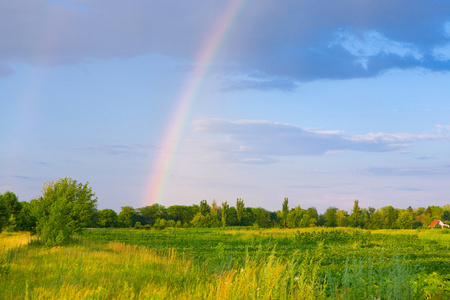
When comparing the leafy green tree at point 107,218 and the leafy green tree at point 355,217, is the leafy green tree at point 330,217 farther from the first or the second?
the leafy green tree at point 107,218

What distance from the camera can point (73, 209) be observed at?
22.7 metres

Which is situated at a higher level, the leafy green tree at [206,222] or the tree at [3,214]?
the tree at [3,214]

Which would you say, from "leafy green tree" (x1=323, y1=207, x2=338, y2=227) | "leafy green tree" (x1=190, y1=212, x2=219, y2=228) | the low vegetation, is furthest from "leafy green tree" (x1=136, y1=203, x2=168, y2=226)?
"leafy green tree" (x1=323, y1=207, x2=338, y2=227)

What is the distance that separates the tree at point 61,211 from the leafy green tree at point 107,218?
187 ft

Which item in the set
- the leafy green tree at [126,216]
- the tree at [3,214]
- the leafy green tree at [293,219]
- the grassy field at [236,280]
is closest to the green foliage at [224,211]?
the leafy green tree at [293,219]

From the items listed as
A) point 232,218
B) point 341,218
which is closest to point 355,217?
point 341,218

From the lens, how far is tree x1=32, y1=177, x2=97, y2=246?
21.3m

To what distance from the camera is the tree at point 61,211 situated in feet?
69.8

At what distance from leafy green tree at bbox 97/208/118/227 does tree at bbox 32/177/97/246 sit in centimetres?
5694

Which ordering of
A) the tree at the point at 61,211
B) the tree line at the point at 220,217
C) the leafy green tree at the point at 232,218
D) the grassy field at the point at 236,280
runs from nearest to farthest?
the grassy field at the point at 236,280 < the tree at the point at 61,211 < the tree line at the point at 220,217 < the leafy green tree at the point at 232,218

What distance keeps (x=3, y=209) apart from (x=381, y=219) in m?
74.2

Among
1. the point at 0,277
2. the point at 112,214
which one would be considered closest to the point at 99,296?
the point at 0,277

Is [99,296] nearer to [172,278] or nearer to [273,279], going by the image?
[172,278]

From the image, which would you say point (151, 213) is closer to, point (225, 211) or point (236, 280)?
point (225, 211)
